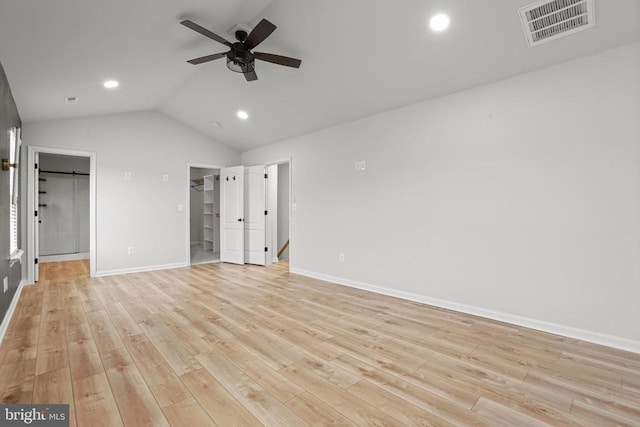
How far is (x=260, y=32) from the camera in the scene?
273 cm

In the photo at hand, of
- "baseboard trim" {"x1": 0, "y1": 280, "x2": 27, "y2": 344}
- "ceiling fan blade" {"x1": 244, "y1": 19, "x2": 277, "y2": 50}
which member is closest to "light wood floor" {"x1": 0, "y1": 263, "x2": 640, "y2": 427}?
"baseboard trim" {"x1": 0, "y1": 280, "x2": 27, "y2": 344}

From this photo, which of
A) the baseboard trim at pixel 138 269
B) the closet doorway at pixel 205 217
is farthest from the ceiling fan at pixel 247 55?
the baseboard trim at pixel 138 269

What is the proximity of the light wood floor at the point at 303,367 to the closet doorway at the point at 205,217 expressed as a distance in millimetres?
3748

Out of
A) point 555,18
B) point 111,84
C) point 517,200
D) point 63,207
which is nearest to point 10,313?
point 111,84

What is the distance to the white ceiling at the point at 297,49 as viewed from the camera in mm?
2434

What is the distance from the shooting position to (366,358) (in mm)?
2338

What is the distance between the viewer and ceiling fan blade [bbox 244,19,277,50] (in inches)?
102

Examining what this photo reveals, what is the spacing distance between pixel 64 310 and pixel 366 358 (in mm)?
3517

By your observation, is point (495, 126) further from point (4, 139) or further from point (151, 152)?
point (151, 152)

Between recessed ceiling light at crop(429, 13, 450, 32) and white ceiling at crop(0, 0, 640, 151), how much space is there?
0.05 m

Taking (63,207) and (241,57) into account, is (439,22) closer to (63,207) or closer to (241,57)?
(241,57)

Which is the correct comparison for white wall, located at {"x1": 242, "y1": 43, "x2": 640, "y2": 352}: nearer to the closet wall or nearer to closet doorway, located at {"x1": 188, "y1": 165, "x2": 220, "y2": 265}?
closet doorway, located at {"x1": 188, "y1": 165, "x2": 220, "y2": 265}

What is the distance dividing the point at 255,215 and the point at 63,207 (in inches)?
184

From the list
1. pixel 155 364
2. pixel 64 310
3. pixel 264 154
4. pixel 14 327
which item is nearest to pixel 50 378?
pixel 155 364
